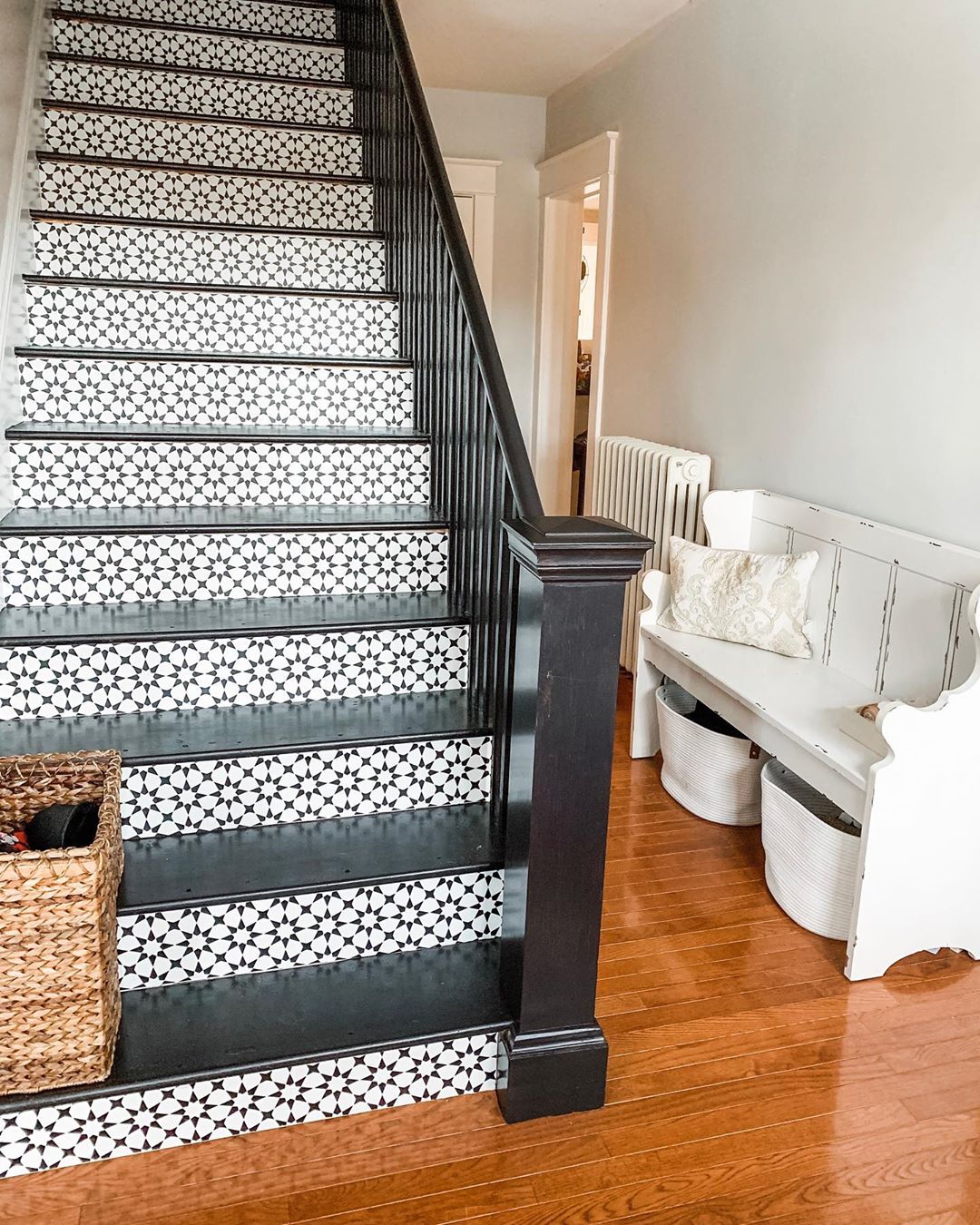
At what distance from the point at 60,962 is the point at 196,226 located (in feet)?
7.58

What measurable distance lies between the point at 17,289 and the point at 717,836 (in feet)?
8.57

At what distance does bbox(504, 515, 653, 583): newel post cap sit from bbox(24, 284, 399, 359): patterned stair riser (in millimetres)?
1614

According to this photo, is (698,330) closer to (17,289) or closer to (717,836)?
(717,836)

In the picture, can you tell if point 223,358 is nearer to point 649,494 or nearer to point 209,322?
point 209,322

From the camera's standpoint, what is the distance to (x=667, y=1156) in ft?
6.23

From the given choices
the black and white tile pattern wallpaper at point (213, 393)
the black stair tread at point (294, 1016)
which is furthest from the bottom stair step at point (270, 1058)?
the black and white tile pattern wallpaper at point (213, 393)

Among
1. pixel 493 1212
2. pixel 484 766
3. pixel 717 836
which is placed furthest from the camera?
pixel 717 836

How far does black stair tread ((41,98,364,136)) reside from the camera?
328cm

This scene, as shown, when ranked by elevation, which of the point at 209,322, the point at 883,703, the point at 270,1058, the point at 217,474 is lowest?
the point at 270,1058

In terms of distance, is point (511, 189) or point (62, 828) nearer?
point (62, 828)

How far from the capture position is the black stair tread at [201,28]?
137 inches

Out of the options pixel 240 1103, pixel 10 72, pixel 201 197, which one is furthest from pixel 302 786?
pixel 10 72

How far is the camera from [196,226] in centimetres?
315

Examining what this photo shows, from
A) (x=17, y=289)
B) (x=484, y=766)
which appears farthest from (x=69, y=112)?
(x=484, y=766)
